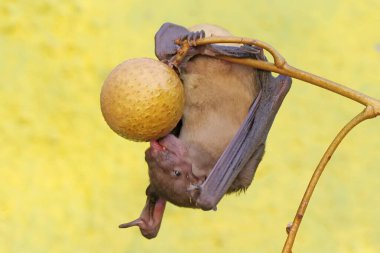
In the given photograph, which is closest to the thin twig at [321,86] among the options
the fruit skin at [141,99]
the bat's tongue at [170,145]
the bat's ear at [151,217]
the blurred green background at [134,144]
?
the fruit skin at [141,99]

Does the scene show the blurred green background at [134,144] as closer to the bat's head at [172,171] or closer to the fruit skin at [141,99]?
the bat's head at [172,171]

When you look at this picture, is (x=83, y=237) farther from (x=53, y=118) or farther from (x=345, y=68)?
(x=345, y=68)

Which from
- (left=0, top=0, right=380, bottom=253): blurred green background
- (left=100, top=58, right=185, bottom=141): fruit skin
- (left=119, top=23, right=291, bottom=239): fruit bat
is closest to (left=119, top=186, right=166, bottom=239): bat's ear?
(left=119, top=23, right=291, bottom=239): fruit bat

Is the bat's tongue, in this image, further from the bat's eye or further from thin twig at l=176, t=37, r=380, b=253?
thin twig at l=176, t=37, r=380, b=253

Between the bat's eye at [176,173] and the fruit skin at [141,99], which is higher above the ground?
the fruit skin at [141,99]

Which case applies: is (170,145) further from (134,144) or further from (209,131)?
(134,144)

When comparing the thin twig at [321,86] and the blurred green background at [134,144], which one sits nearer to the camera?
the thin twig at [321,86]
